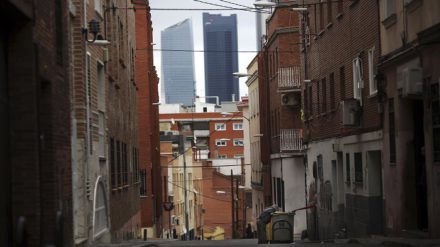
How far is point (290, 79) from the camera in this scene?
42031 millimetres

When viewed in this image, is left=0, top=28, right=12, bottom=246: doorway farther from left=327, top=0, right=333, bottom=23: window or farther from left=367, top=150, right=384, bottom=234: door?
left=327, top=0, right=333, bottom=23: window

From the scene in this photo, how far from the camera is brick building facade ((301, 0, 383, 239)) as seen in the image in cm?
2234

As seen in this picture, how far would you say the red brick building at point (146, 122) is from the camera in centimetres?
4517

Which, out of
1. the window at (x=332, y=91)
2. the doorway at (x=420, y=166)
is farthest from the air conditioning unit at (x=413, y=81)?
the window at (x=332, y=91)

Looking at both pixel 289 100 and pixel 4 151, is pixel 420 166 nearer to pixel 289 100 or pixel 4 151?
pixel 4 151

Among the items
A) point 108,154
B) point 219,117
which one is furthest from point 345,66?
point 219,117

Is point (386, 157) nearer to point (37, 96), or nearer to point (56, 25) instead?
point (56, 25)

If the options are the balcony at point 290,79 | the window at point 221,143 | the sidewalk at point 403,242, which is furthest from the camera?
the window at point 221,143

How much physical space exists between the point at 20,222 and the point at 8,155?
8.24 ft

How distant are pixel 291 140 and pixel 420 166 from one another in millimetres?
24526

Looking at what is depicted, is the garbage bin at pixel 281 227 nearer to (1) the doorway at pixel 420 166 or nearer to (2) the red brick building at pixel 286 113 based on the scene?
(2) the red brick building at pixel 286 113

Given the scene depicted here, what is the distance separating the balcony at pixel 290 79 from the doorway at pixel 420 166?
2326 cm

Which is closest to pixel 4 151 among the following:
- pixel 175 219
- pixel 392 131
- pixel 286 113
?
pixel 392 131

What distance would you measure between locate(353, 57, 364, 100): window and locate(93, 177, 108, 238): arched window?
25.8 feet
